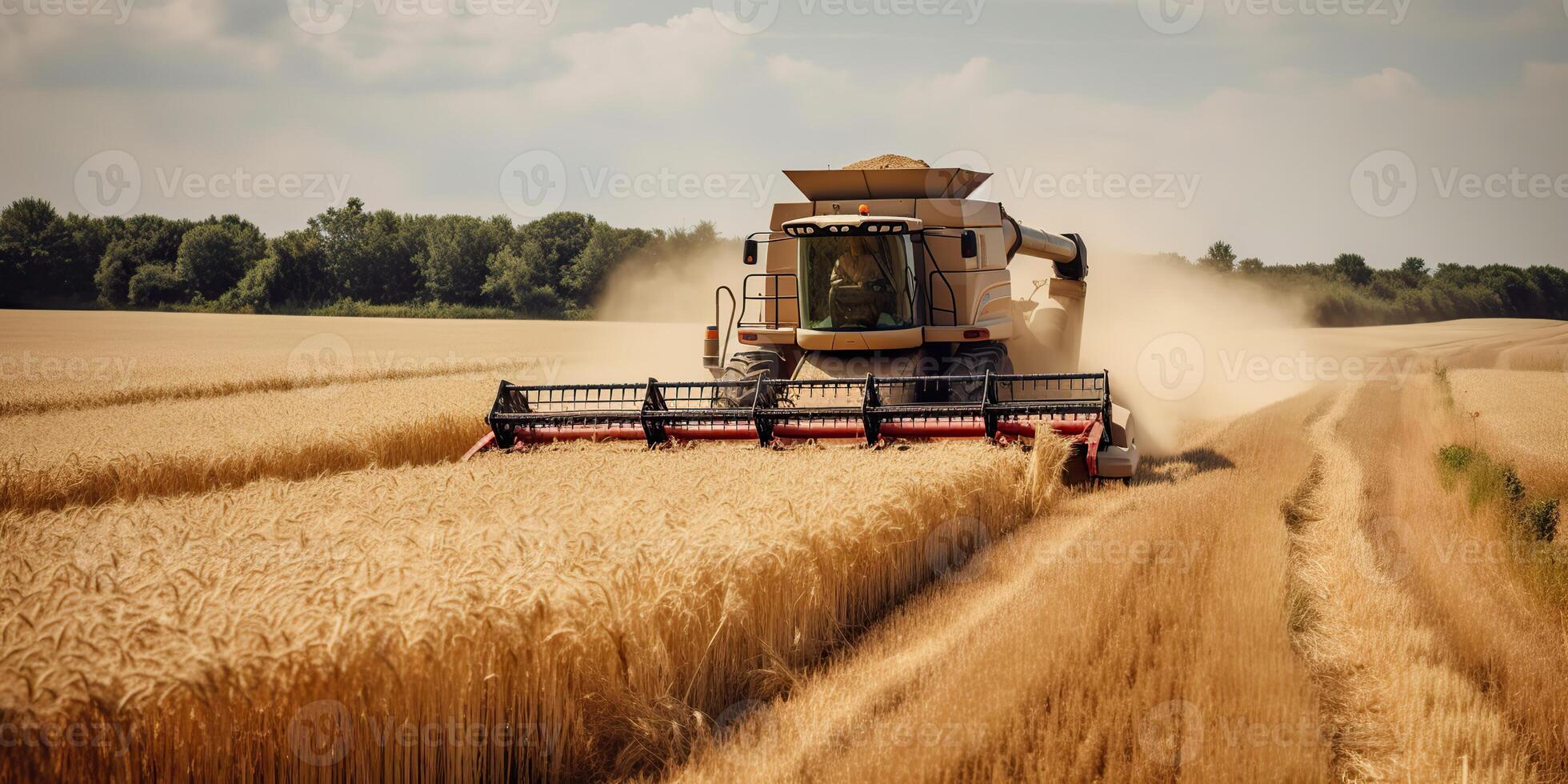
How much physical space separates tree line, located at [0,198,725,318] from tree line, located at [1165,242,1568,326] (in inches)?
1304

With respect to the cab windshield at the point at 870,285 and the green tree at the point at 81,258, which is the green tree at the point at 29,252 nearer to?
the green tree at the point at 81,258

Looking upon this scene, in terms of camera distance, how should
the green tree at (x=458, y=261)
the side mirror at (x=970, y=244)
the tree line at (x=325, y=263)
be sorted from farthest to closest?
the green tree at (x=458, y=261)
the tree line at (x=325, y=263)
the side mirror at (x=970, y=244)

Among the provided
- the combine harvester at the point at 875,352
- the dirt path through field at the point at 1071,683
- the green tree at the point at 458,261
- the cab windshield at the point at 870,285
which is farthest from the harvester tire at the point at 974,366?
the green tree at the point at 458,261

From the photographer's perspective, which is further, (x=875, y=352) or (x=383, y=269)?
(x=383, y=269)

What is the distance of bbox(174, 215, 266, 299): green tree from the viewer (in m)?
54.2

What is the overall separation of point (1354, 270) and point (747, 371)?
2480 inches

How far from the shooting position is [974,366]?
9.99m

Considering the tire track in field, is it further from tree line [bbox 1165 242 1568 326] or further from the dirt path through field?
tree line [bbox 1165 242 1568 326]

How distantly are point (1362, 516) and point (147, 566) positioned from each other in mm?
8259

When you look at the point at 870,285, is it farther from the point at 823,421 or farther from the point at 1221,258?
the point at 1221,258

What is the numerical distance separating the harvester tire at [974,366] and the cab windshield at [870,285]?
0.66m

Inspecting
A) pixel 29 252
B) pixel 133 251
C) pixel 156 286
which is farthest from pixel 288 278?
pixel 29 252

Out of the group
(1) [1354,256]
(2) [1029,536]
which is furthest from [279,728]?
(1) [1354,256]

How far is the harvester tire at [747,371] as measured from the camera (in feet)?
32.2
